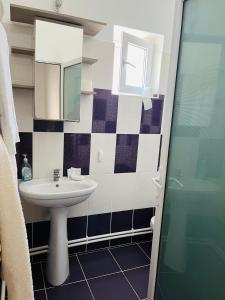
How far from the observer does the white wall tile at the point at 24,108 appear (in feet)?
5.64

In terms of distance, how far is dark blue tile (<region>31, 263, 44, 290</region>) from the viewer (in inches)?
69.1

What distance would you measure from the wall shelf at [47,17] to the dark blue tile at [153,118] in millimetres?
820

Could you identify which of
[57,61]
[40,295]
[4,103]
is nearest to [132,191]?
[40,295]

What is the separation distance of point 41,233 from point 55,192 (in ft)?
1.84

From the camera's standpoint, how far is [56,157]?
1.91 meters

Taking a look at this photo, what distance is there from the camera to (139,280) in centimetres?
187

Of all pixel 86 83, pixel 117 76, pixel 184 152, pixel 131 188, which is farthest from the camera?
pixel 131 188

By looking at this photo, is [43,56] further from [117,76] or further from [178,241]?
[178,241]

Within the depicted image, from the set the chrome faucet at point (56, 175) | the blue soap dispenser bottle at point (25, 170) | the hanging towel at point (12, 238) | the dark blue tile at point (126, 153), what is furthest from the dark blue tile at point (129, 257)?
the hanging towel at point (12, 238)

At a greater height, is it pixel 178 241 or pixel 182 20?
pixel 182 20

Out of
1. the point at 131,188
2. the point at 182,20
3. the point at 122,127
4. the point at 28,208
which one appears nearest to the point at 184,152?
the point at 182,20

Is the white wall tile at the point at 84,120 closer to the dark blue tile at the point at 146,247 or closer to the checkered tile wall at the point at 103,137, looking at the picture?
the checkered tile wall at the point at 103,137

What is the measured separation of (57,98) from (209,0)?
119 centimetres

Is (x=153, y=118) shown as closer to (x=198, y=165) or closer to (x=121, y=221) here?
(x=121, y=221)
